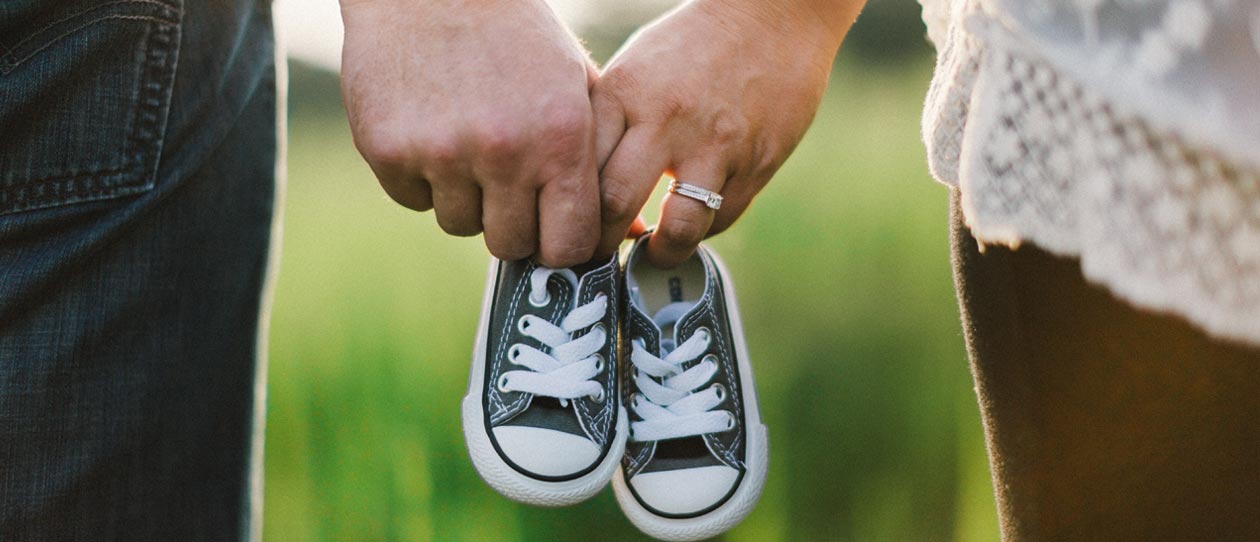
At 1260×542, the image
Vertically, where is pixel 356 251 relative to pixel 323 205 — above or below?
below

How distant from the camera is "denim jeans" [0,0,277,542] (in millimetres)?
848

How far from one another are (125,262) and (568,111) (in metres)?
0.56

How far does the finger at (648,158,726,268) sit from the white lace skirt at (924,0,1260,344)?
50cm

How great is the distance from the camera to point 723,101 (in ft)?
3.14

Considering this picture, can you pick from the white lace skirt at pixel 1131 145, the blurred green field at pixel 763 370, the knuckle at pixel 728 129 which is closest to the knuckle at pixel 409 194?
the knuckle at pixel 728 129

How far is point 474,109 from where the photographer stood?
0.82 m

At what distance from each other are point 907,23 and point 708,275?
2.63m

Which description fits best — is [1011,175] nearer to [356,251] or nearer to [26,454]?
[26,454]

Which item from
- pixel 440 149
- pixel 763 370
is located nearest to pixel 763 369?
pixel 763 370

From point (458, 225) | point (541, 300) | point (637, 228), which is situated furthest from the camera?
point (637, 228)

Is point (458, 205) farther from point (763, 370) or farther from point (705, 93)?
point (763, 370)

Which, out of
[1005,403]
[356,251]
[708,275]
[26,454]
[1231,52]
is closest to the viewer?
[1231,52]

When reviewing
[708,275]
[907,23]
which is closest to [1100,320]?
[708,275]

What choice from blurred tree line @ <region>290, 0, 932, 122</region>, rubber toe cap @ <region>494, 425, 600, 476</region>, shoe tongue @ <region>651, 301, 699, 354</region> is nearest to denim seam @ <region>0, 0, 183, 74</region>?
rubber toe cap @ <region>494, 425, 600, 476</region>
